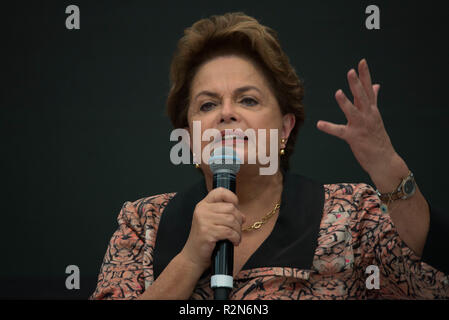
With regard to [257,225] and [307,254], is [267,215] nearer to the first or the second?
[257,225]

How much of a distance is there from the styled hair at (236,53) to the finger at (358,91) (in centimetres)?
57

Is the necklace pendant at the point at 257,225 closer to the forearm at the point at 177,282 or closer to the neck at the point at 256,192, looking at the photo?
the neck at the point at 256,192

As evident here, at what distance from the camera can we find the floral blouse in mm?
1557

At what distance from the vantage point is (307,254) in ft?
5.28

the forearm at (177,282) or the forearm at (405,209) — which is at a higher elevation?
the forearm at (405,209)

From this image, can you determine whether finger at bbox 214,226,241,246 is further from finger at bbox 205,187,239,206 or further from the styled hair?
the styled hair

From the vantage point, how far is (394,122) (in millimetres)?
2711

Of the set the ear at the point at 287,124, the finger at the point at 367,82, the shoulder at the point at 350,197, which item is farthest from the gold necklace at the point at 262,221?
the finger at the point at 367,82

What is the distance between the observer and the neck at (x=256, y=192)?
1.81 meters

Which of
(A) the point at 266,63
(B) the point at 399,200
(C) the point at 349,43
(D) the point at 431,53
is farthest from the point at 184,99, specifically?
(D) the point at 431,53

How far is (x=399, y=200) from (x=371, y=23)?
5.30 ft

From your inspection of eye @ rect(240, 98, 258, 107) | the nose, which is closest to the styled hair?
eye @ rect(240, 98, 258, 107)
